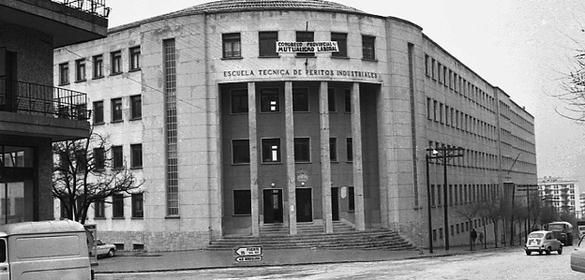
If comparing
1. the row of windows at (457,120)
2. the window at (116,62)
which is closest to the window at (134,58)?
the window at (116,62)

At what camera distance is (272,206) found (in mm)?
50438

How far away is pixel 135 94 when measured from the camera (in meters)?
52.5

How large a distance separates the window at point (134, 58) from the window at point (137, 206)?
9.23 m

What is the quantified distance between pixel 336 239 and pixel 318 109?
9781 millimetres

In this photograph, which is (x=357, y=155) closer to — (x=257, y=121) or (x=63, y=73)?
(x=257, y=121)

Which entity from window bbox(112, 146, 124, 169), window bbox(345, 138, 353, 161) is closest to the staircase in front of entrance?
window bbox(345, 138, 353, 161)

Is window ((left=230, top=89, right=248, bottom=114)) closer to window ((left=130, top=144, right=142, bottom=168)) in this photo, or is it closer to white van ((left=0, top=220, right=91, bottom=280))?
window ((left=130, top=144, right=142, bottom=168))

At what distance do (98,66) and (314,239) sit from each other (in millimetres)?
22527

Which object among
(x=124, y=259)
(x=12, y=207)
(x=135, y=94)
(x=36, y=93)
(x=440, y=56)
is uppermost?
(x=440, y=56)

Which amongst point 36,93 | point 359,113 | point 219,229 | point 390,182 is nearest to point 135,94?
point 219,229

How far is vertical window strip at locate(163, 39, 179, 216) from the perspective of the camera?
48.8 meters

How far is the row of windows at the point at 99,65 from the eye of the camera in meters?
52.7

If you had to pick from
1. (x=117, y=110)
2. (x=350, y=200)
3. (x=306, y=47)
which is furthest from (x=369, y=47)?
(x=117, y=110)

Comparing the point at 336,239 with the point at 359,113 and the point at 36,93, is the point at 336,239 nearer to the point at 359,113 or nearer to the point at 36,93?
Result: the point at 359,113
